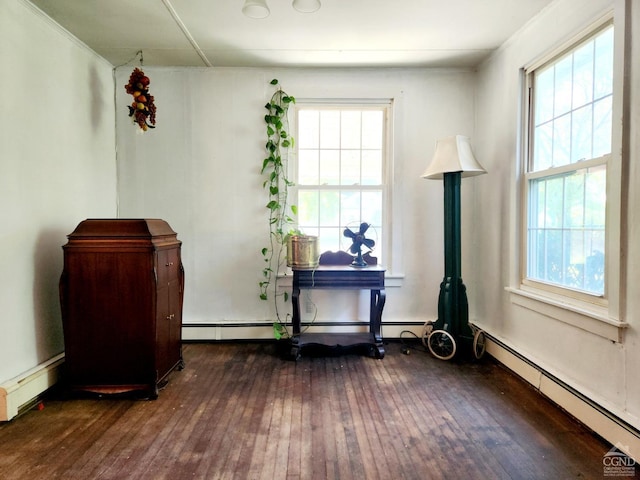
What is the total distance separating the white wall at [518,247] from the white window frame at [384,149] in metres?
0.84

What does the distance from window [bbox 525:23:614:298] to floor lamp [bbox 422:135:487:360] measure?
0.52m

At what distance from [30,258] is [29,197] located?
0.42 meters

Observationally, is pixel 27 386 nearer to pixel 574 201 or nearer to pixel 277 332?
pixel 277 332

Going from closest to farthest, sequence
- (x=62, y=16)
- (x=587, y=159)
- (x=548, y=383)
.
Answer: (x=587, y=159) → (x=548, y=383) → (x=62, y=16)

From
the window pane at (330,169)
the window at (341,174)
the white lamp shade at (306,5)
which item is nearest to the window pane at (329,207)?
the window at (341,174)

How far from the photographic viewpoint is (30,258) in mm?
2342

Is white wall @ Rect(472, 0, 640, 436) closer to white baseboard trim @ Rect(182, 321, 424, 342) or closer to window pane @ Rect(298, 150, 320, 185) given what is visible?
white baseboard trim @ Rect(182, 321, 424, 342)

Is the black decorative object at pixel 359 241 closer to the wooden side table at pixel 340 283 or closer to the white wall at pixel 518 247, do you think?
the wooden side table at pixel 340 283

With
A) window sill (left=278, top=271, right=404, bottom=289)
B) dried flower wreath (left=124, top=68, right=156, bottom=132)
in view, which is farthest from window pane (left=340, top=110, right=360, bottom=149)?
dried flower wreath (left=124, top=68, right=156, bottom=132)

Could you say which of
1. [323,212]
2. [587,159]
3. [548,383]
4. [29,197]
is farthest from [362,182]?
[29,197]

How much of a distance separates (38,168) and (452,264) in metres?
3.27

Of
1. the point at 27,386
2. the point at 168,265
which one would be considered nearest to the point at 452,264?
the point at 168,265

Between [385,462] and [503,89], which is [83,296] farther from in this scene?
[503,89]

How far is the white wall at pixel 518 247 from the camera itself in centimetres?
175
